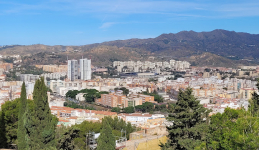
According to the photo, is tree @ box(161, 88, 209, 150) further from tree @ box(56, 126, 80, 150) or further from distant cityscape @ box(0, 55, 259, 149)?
tree @ box(56, 126, 80, 150)

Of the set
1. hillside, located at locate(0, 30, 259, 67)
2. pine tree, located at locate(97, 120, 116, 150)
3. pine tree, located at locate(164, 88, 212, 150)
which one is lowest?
pine tree, located at locate(97, 120, 116, 150)

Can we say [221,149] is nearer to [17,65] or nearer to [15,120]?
[15,120]

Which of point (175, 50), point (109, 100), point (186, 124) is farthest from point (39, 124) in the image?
point (175, 50)

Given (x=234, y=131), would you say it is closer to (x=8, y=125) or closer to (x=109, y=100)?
(x=8, y=125)

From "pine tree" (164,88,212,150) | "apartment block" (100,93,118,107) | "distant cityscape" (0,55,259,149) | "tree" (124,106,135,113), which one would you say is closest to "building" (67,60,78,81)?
"distant cityscape" (0,55,259,149)

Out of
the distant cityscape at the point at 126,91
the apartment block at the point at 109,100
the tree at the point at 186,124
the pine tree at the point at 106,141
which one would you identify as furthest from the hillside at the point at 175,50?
the tree at the point at 186,124

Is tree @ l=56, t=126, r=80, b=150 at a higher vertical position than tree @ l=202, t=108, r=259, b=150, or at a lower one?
lower
